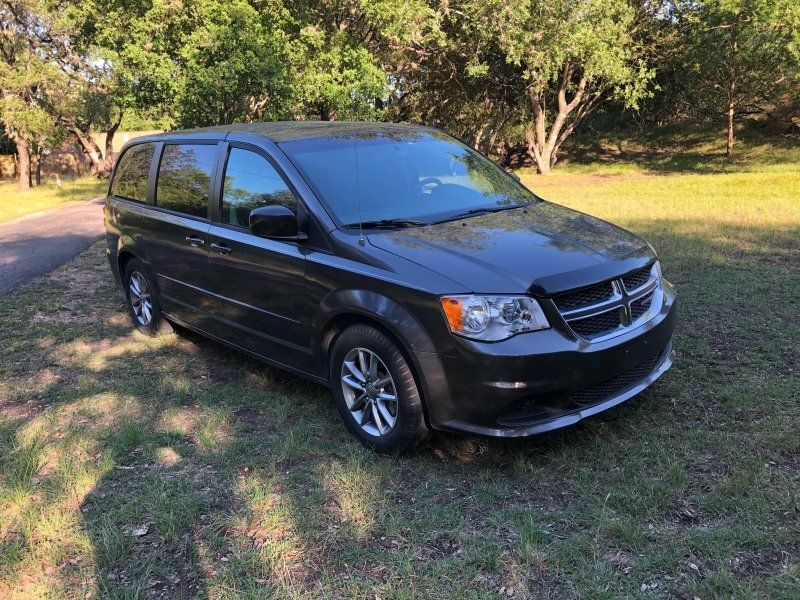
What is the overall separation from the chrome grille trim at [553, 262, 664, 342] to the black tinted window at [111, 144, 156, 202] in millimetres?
3999

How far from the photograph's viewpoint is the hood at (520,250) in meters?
3.35

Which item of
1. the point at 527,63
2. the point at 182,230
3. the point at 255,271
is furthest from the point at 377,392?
the point at 527,63

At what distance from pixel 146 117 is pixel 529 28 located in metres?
10.9

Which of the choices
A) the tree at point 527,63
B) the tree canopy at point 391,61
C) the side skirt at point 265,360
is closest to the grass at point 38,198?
the tree canopy at point 391,61

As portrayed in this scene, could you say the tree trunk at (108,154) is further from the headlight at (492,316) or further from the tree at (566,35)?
the headlight at (492,316)

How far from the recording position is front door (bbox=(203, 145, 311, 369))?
13.5 feet

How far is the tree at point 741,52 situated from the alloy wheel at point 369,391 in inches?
682

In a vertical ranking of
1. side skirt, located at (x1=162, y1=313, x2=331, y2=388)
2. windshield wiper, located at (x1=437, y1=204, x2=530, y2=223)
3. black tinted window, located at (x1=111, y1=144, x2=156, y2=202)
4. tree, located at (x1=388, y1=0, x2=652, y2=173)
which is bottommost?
side skirt, located at (x1=162, y1=313, x2=331, y2=388)

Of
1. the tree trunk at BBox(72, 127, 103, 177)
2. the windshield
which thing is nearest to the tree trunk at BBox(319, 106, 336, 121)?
the windshield

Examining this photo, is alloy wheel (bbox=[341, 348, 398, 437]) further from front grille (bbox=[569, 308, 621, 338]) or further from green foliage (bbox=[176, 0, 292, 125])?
green foliage (bbox=[176, 0, 292, 125])

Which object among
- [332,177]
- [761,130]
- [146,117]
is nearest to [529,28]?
[146,117]

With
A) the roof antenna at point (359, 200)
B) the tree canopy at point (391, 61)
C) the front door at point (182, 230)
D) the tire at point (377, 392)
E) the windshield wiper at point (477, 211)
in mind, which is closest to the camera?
the tire at point (377, 392)

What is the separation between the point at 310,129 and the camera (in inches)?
191

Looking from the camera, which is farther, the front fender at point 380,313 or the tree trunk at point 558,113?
the tree trunk at point 558,113
